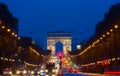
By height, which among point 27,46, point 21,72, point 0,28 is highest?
point 27,46

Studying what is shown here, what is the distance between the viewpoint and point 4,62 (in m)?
96.2

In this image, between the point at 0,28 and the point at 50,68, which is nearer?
the point at 0,28

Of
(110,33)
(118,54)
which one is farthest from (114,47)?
(110,33)

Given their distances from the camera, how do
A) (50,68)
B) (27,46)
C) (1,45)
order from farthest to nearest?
(27,46), (50,68), (1,45)

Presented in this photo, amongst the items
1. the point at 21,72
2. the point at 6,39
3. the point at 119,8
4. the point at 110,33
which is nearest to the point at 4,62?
the point at 6,39

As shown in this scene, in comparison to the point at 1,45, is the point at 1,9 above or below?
above

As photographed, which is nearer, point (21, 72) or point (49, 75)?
point (21, 72)

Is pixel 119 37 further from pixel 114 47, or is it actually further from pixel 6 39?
pixel 6 39

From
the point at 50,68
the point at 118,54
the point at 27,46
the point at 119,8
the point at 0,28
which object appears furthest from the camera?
the point at 27,46

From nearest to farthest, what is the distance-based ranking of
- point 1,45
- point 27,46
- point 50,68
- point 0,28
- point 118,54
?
point 0,28
point 1,45
point 118,54
point 50,68
point 27,46

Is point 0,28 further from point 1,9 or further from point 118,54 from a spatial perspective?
point 1,9

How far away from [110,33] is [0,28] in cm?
2835

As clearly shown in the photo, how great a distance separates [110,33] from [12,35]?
17303 millimetres

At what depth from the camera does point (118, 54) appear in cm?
9556
